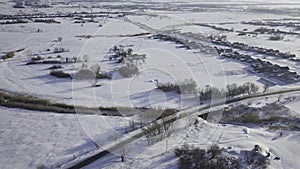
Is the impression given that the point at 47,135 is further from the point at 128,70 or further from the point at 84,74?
the point at 128,70

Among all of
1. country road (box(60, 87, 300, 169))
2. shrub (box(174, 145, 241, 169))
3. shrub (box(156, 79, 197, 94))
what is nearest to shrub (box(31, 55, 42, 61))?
shrub (box(156, 79, 197, 94))

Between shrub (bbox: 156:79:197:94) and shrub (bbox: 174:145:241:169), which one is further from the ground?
shrub (bbox: 156:79:197:94)

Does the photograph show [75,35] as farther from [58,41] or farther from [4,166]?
[4,166]

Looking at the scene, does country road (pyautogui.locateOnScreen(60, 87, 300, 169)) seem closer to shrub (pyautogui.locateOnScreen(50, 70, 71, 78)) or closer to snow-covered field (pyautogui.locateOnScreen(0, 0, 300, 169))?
snow-covered field (pyautogui.locateOnScreen(0, 0, 300, 169))

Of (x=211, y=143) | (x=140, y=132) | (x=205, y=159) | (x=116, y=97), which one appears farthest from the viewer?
(x=116, y=97)

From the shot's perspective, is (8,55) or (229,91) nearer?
(229,91)

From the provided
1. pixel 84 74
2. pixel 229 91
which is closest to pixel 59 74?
Result: pixel 84 74

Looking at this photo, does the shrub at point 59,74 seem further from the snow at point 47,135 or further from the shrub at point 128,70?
the snow at point 47,135

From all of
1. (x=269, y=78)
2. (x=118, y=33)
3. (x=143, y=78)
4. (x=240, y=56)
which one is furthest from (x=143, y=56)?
(x=118, y=33)

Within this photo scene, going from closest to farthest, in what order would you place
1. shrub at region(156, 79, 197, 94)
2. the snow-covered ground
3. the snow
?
the snow-covered ground
the snow
shrub at region(156, 79, 197, 94)

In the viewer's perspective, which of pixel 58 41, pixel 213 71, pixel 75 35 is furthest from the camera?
pixel 75 35

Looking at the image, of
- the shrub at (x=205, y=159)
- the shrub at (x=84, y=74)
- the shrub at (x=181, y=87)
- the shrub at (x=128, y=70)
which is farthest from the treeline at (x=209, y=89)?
the shrub at (x=205, y=159)
